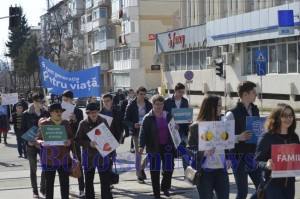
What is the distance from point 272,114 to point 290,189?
0.81 meters

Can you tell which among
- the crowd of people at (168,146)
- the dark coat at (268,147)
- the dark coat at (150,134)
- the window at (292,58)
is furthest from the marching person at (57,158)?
the window at (292,58)

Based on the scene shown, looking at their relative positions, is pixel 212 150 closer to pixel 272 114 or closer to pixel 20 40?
pixel 272 114

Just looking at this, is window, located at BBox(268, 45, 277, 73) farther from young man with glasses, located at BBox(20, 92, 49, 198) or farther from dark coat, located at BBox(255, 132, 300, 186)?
dark coat, located at BBox(255, 132, 300, 186)

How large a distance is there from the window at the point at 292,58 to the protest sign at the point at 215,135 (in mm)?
26927

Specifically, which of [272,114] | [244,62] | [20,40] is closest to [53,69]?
[272,114]

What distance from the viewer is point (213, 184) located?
7016 mm

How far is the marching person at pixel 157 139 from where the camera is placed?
31.6ft

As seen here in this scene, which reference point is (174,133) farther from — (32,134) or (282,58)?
(282,58)

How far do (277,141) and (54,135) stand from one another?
11.8 ft

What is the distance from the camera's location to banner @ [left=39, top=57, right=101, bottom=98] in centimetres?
1217

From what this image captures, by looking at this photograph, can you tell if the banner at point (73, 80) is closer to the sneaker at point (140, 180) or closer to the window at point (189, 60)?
the sneaker at point (140, 180)

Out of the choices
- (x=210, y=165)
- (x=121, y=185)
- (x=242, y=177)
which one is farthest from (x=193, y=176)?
(x=121, y=185)

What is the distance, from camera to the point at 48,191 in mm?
8648

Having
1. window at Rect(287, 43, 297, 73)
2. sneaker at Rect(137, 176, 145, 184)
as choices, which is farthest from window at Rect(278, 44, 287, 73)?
sneaker at Rect(137, 176, 145, 184)
